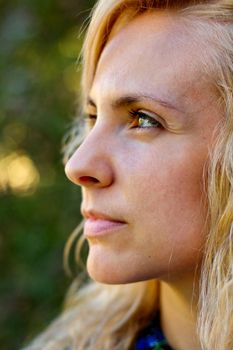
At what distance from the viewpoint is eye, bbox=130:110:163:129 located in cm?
170

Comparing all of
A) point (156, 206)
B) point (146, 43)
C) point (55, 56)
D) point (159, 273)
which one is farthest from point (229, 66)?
point (55, 56)

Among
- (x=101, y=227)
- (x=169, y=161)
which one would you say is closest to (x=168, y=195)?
(x=169, y=161)

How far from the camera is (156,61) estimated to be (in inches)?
67.0

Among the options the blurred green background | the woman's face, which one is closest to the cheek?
the woman's face

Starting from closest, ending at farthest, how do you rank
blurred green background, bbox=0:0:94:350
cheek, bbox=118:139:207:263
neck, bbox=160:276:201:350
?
1. cheek, bbox=118:139:207:263
2. neck, bbox=160:276:201:350
3. blurred green background, bbox=0:0:94:350

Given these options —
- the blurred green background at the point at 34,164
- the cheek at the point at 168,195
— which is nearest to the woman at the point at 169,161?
the cheek at the point at 168,195

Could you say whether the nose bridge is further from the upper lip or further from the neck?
the neck

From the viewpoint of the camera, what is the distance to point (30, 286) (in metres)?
3.05

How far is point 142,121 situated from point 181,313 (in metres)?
0.50

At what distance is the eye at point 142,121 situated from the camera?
1.70 metres

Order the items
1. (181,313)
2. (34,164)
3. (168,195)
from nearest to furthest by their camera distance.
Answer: (168,195), (181,313), (34,164)

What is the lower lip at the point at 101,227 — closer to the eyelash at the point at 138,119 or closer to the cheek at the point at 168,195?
the cheek at the point at 168,195

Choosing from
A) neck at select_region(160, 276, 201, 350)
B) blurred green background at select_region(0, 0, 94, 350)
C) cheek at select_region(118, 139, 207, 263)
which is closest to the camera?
cheek at select_region(118, 139, 207, 263)

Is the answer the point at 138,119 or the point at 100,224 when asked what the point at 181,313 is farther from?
the point at 138,119
